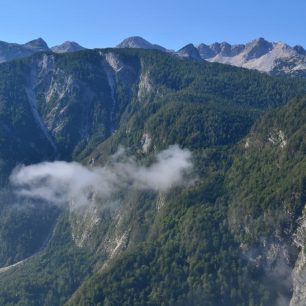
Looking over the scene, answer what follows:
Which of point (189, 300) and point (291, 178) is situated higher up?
point (291, 178)

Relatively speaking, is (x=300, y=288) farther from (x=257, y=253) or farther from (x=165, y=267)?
(x=165, y=267)

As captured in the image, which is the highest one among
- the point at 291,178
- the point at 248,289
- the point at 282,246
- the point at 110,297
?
the point at 291,178

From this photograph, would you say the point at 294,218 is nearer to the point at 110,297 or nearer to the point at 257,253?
the point at 257,253

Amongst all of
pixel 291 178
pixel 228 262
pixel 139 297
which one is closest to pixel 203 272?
pixel 228 262

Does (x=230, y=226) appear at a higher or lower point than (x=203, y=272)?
higher

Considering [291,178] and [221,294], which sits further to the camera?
[291,178]

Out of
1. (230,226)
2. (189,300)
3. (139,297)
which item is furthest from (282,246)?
(139,297)

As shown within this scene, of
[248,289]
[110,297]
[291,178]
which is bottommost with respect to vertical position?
[110,297]

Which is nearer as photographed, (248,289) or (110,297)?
(248,289)
